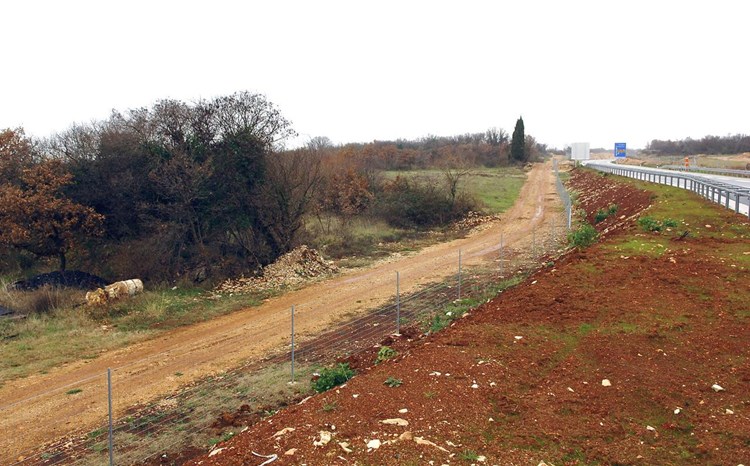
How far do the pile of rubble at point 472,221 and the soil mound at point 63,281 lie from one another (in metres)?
21.1

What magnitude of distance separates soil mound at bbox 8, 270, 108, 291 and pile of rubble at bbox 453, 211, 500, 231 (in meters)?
21.1

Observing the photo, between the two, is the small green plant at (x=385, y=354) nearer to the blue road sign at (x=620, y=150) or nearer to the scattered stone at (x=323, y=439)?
the scattered stone at (x=323, y=439)

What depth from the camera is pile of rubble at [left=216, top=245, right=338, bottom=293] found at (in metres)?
19.9

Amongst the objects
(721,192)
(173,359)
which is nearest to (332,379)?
(173,359)

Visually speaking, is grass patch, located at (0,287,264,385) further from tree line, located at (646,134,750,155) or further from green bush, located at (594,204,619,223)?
tree line, located at (646,134,750,155)

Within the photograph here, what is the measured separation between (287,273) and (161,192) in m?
6.49

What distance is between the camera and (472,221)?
3541 cm

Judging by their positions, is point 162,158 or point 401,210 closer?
point 162,158

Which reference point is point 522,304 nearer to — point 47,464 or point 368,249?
point 47,464

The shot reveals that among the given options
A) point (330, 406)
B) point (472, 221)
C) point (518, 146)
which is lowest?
point (472, 221)

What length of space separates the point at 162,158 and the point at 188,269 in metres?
4.93

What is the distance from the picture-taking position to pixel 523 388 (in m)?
7.26

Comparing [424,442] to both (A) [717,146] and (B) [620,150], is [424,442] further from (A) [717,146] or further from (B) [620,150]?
(A) [717,146]

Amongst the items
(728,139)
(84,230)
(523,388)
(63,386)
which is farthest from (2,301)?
(728,139)
